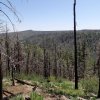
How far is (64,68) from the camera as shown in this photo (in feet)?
382

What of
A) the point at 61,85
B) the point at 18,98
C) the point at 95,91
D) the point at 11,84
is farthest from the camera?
the point at 95,91

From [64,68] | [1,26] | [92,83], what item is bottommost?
[64,68]

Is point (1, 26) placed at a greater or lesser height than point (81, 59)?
greater

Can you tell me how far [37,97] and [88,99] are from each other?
6678mm

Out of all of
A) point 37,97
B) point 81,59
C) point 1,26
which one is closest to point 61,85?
point 37,97

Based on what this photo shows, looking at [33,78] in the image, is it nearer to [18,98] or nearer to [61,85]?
[61,85]

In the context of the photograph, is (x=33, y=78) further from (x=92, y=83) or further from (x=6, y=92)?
(x=6, y=92)

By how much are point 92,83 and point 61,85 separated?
3.53 m

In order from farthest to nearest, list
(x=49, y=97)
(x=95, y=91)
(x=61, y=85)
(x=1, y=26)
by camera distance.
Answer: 1. (x=95, y=91)
2. (x=61, y=85)
3. (x=49, y=97)
4. (x=1, y=26)

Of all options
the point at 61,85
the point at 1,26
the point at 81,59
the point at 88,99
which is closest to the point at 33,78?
the point at 61,85

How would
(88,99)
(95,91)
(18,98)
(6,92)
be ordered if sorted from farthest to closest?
(95,91)
(88,99)
(6,92)
(18,98)

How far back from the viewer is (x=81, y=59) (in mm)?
88750

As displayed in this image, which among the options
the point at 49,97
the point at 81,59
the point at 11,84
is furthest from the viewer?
the point at 81,59

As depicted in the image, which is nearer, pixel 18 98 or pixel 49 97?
pixel 18 98
